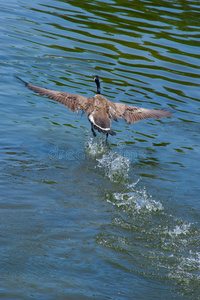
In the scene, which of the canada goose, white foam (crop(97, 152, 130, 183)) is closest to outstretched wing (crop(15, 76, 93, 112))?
the canada goose

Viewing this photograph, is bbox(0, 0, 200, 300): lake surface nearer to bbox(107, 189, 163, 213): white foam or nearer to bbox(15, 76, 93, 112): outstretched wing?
bbox(107, 189, 163, 213): white foam

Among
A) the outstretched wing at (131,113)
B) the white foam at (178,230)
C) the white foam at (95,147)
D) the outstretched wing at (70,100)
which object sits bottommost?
the white foam at (95,147)

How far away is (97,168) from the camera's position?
24.3 ft

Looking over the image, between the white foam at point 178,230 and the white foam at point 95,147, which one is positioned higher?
the white foam at point 178,230

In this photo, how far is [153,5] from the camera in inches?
728

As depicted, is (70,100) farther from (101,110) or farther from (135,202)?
(135,202)

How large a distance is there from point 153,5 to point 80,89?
9615 mm

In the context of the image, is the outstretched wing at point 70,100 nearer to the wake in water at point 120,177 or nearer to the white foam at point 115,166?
the wake in water at point 120,177

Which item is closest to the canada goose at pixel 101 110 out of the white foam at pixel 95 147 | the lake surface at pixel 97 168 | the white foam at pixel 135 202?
the white foam at pixel 95 147

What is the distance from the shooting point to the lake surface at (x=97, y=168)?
456cm

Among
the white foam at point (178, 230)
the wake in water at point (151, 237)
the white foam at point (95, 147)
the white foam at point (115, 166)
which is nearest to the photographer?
the wake in water at point (151, 237)

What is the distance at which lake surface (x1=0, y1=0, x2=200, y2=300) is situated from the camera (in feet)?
15.0

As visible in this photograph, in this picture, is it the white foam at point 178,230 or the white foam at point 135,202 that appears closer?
the white foam at point 178,230

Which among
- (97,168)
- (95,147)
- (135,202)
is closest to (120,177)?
(97,168)
